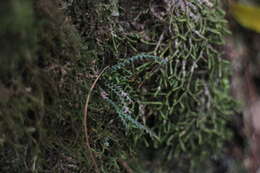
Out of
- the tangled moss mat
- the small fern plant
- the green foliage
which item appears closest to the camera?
the tangled moss mat

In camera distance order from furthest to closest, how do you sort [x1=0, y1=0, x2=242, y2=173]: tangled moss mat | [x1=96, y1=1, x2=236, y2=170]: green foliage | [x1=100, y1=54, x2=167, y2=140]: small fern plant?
[x1=96, y1=1, x2=236, y2=170]: green foliage, [x1=100, y1=54, x2=167, y2=140]: small fern plant, [x1=0, y1=0, x2=242, y2=173]: tangled moss mat

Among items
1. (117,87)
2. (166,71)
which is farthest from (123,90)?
(166,71)

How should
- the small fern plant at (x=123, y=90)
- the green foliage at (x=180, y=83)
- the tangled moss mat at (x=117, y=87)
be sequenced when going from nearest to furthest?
the tangled moss mat at (x=117, y=87)
the small fern plant at (x=123, y=90)
the green foliage at (x=180, y=83)

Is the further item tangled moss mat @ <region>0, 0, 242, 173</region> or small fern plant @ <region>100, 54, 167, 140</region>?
small fern plant @ <region>100, 54, 167, 140</region>

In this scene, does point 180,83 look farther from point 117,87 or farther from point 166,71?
point 117,87

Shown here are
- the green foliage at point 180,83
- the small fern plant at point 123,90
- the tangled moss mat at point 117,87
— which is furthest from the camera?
the green foliage at point 180,83

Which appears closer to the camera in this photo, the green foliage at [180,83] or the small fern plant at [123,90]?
the small fern plant at [123,90]

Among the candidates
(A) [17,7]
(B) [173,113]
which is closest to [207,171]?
(B) [173,113]

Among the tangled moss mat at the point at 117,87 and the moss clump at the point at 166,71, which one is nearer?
the tangled moss mat at the point at 117,87
